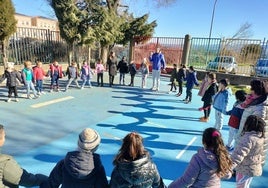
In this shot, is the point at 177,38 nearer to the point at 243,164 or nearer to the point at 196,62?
the point at 196,62

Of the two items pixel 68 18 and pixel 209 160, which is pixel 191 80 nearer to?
pixel 209 160

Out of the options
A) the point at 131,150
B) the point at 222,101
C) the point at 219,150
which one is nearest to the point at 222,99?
the point at 222,101

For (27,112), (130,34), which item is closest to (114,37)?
(130,34)

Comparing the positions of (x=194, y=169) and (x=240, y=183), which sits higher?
(x=194, y=169)

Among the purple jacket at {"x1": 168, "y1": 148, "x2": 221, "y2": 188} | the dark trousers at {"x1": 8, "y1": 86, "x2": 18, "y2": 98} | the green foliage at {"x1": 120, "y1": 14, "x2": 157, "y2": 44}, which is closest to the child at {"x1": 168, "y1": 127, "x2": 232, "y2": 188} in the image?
the purple jacket at {"x1": 168, "y1": 148, "x2": 221, "y2": 188}

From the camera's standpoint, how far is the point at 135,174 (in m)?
2.31

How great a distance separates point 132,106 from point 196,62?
32.1 feet

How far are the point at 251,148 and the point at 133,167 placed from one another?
170 centimetres

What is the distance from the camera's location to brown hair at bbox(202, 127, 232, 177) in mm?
2477

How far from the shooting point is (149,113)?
27.5 ft

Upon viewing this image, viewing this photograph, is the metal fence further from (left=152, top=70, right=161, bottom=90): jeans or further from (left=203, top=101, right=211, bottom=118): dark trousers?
(left=203, top=101, right=211, bottom=118): dark trousers

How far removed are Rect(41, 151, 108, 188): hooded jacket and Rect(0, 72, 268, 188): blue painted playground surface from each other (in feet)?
6.57

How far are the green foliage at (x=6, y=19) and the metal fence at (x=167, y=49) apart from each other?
1.62 m

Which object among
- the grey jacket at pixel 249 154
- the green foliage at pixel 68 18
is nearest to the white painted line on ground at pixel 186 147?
the grey jacket at pixel 249 154
